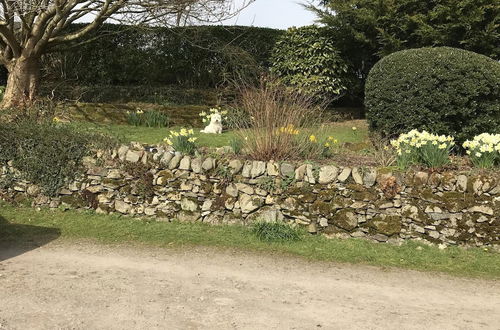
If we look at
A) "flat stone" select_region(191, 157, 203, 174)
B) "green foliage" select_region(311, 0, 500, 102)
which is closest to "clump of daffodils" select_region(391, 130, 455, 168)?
"flat stone" select_region(191, 157, 203, 174)

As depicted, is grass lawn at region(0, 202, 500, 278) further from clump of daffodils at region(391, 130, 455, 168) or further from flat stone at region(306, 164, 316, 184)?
clump of daffodils at region(391, 130, 455, 168)

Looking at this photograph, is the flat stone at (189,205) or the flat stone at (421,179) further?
the flat stone at (189,205)

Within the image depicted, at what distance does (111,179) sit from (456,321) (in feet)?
15.7

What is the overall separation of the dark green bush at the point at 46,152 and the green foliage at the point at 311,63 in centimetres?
627

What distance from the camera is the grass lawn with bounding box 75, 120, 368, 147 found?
8.35 metres

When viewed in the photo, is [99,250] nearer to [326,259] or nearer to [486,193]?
[326,259]

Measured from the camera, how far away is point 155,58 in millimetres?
13992

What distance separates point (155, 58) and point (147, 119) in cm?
445

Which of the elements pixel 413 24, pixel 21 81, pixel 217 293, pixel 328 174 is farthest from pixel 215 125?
pixel 217 293

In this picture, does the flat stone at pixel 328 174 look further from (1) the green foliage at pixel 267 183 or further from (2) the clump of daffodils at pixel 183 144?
(2) the clump of daffodils at pixel 183 144

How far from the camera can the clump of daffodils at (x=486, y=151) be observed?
612 cm

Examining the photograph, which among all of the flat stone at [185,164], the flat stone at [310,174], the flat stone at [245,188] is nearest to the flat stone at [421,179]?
the flat stone at [310,174]

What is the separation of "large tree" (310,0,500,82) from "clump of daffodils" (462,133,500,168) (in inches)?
209

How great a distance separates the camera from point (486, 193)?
581 cm
